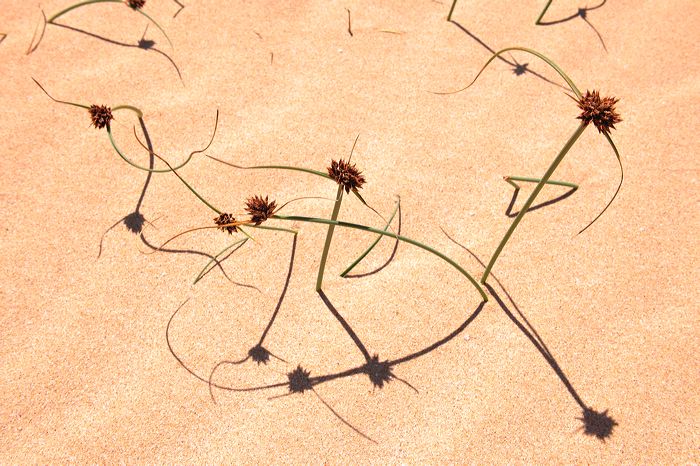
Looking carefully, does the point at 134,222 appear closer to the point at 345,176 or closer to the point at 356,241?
the point at 356,241

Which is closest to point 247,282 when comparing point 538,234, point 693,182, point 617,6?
point 538,234

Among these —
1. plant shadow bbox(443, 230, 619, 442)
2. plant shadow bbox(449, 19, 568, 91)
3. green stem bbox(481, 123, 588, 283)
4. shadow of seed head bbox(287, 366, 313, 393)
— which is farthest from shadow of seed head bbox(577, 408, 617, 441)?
plant shadow bbox(449, 19, 568, 91)

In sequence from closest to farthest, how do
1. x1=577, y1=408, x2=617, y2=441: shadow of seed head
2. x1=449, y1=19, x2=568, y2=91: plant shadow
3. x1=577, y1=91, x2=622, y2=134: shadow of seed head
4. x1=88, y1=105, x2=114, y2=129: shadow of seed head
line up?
x1=577, y1=91, x2=622, y2=134: shadow of seed head → x1=577, y1=408, x2=617, y2=441: shadow of seed head → x1=88, y1=105, x2=114, y2=129: shadow of seed head → x1=449, y1=19, x2=568, y2=91: plant shadow

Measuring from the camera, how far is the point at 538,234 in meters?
1.35

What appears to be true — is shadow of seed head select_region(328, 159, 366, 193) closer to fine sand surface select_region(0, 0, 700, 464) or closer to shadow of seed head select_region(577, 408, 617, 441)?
fine sand surface select_region(0, 0, 700, 464)

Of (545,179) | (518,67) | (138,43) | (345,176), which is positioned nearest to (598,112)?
(545,179)

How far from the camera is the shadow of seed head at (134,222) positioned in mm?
1344

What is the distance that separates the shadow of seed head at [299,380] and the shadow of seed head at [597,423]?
1.87ft

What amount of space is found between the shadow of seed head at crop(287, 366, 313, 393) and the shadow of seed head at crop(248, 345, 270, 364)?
0.20 feet

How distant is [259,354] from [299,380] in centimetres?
11

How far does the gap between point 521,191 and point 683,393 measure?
0.59 meters

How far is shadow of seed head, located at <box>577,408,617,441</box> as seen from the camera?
3.57 feet

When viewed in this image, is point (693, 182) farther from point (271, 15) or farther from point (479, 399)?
point (271, 15)

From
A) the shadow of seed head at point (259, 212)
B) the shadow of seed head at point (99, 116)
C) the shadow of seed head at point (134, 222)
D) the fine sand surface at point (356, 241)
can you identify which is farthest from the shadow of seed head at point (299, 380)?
the shadow of seed head at point (99, 116)
